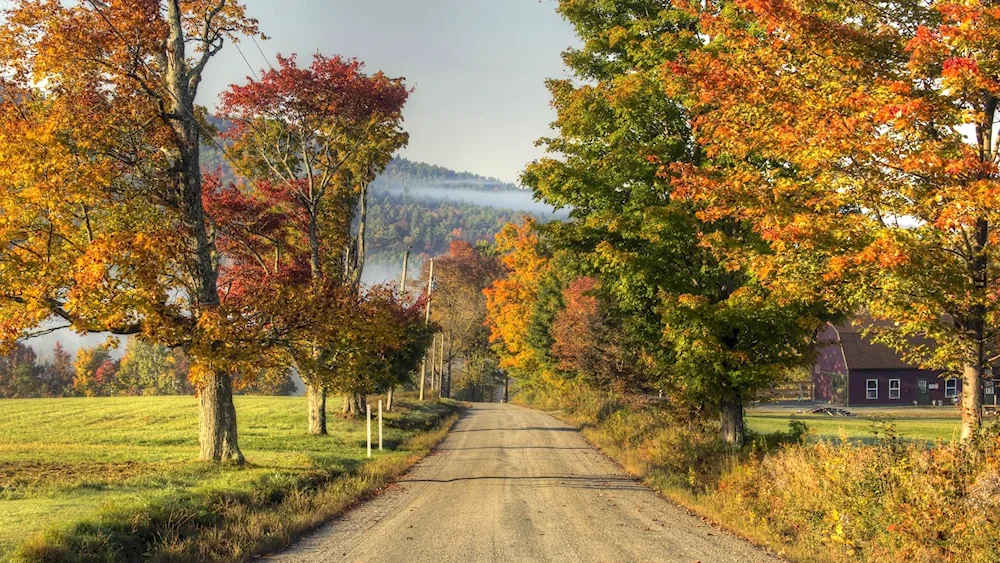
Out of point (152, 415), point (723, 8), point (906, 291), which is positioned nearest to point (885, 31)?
point (906, 291)

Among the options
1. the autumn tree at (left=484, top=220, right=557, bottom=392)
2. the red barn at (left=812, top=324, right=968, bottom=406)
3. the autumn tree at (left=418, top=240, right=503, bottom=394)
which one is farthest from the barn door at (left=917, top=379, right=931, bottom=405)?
the autumn tree at (left=418, top=240, right=503, bottom=394)

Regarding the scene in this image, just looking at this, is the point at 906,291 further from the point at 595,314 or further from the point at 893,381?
the point at 893,381

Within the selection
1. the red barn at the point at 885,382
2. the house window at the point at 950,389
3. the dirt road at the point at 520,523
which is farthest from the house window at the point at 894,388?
the dirt road at the point at 520,523

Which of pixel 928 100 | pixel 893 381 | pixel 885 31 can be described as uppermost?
pixel 885 31

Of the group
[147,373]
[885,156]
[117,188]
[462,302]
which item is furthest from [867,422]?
[147,373]

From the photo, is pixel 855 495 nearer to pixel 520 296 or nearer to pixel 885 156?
pixel 885 156

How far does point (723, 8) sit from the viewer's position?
13734 millimetres

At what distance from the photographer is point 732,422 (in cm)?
1445

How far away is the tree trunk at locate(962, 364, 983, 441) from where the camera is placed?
8.45m

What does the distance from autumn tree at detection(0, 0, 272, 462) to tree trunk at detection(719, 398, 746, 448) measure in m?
10.4

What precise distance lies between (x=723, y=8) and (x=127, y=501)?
14385 millimetres

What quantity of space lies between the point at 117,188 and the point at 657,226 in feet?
35.7

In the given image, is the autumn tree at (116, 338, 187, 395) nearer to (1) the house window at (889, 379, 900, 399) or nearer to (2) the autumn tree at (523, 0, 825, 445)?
(1) the house window at (889, 379, 900, 399)

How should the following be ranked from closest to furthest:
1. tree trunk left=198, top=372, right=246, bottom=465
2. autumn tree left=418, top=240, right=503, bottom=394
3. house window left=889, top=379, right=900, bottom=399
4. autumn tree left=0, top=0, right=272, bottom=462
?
1. autumn tree left=0, top=0, right=272, bottom=462
2. tree trunk left=198, top=372, right=246, bottom=465
3. house window left=889, top=379, right=900, bottom=399
4. autumn tree left=418, top=240, right=503, bottom=394
